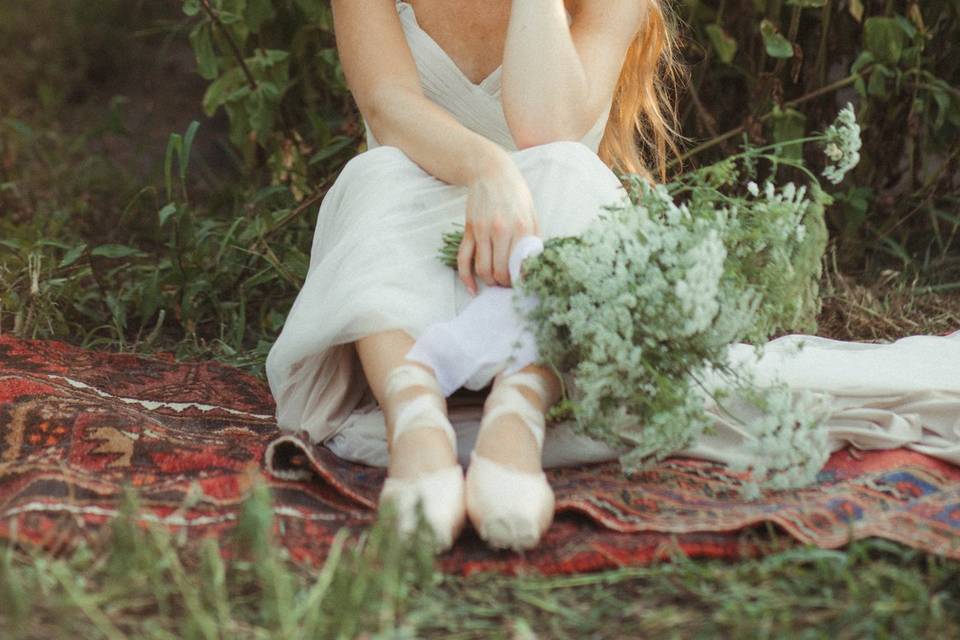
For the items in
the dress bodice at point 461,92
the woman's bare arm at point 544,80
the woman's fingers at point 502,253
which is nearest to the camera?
the woman's fingers at point 502,253

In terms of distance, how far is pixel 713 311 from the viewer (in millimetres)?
1696

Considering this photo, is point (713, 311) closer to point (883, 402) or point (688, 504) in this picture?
point (688, 504)

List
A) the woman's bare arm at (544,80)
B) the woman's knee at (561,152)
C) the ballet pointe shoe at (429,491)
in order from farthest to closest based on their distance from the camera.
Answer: the woman's bare arm at (544,80) < the woman's knee at (561,152) < the ballet pointe shoe at (429,491)

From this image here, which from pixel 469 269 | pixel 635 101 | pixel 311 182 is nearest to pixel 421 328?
pixel 469 269

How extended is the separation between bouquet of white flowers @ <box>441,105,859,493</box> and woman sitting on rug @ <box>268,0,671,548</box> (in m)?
0.11

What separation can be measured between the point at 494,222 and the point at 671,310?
0.33 m

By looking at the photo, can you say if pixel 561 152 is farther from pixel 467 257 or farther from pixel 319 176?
pixel 319 176

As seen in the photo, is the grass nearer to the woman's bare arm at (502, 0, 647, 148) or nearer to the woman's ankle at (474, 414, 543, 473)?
the woman's ankle at (474, 414, 543, 473)

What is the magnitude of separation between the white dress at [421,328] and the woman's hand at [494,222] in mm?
74

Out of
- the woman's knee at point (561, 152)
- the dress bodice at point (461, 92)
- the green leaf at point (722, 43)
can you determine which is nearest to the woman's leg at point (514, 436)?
the woman's knee at point (561, 152)

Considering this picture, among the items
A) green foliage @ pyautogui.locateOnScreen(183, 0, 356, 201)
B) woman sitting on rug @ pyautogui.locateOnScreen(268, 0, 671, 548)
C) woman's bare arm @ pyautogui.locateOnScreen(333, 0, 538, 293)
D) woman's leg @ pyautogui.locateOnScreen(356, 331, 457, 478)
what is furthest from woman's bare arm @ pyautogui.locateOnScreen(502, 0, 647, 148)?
Result: green foliage @ pyautogui.locateOnScreen(183, 0, 356, 201)

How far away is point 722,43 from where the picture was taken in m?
3.09

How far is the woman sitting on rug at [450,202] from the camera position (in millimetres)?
1685

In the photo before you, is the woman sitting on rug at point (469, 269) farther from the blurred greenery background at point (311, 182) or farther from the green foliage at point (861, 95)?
the green foliage at point (861, 95)
